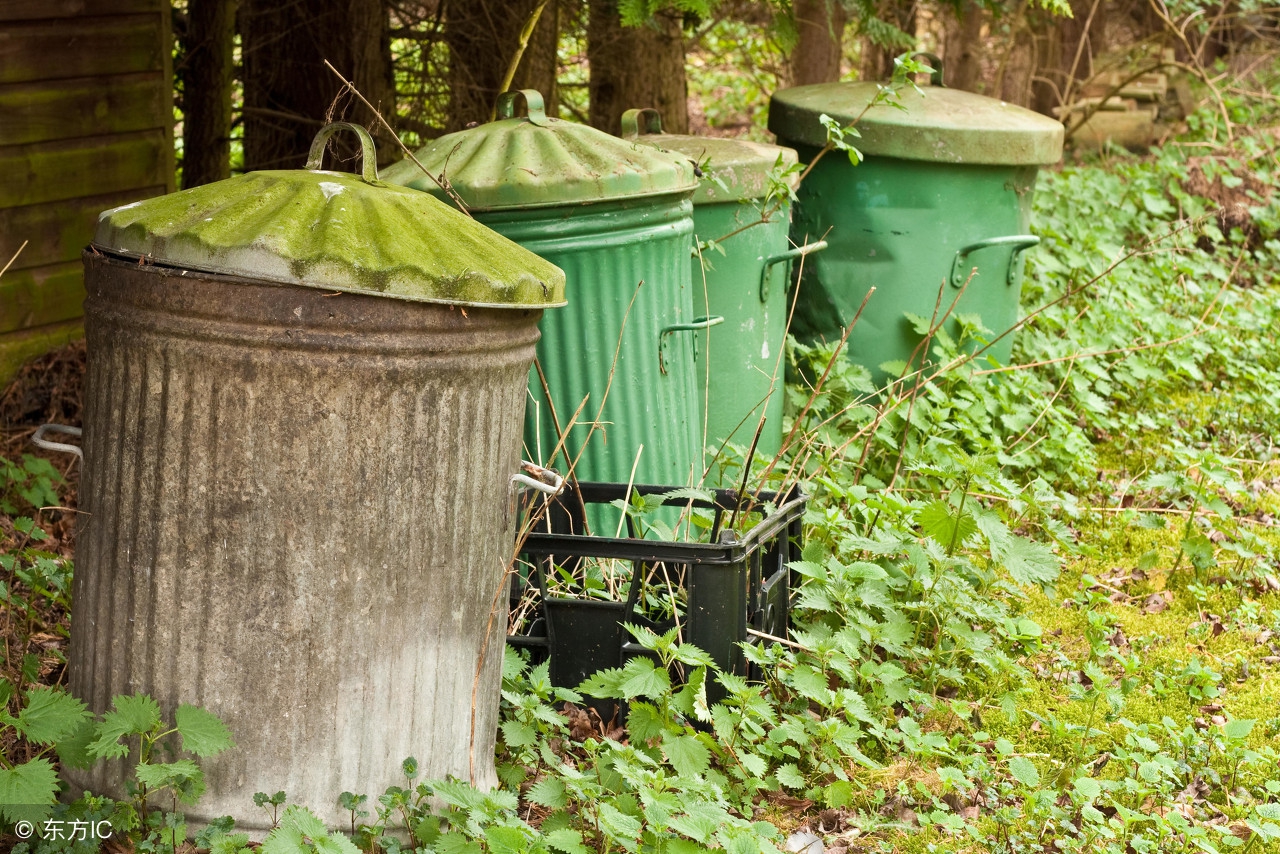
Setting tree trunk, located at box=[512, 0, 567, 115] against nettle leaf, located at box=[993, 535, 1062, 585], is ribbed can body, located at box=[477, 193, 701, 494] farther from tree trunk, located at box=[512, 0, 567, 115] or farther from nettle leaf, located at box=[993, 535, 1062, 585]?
tree trunk, located at box=[512, 0, 567, 115]

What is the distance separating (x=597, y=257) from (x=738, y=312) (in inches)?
42.5

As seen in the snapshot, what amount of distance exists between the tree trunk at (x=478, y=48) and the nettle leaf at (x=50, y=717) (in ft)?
13.2

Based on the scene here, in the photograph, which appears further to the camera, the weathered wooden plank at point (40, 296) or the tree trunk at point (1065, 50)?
the tree trunk at point (1065, 50)

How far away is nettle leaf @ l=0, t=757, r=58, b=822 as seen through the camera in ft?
6.86

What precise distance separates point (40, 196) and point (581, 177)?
2419 mm

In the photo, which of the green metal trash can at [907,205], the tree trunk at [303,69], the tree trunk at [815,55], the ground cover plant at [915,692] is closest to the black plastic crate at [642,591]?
the ground cover plant at [915,692]

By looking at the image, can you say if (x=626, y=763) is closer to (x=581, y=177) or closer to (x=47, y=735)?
(x=47, y=735)

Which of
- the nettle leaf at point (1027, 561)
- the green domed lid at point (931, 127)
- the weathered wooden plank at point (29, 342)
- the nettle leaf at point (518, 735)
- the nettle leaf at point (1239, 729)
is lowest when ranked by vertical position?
the nettle leaf at point (1239, 729)

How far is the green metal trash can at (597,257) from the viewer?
122 inches

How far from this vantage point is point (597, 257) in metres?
3.20

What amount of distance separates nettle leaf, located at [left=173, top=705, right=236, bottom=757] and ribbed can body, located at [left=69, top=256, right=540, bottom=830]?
6cm

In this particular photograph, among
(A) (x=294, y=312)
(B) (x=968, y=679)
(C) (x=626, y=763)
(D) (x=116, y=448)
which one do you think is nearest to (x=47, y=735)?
(D) (x=116, y=448)

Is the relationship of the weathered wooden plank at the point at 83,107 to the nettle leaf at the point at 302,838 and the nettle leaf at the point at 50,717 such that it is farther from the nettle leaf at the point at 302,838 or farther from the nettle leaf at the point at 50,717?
the nettle leaf at the point at 302,838

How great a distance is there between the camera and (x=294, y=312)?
2148 mm
